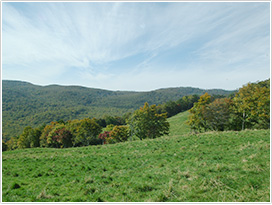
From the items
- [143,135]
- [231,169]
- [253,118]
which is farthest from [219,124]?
[231,169]

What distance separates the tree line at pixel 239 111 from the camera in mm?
30820

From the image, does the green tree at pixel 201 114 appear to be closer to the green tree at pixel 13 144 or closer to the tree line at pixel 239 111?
the tree line at pixel 239 111

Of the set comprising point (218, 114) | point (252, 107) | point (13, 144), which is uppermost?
point (252, 107)

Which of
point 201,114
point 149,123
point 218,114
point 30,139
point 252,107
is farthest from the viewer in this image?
point 30,139

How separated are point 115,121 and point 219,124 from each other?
278 feet

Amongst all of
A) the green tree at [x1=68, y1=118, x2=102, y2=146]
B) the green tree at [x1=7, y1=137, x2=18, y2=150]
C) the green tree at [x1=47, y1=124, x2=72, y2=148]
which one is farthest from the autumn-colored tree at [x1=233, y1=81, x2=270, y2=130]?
the green tree at [x1=7, y1=137, x2=18, y2=150]

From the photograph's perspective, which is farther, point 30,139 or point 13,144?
point 13,144

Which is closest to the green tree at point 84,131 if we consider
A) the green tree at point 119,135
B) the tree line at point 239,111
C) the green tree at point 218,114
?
the green tree at point 119,135

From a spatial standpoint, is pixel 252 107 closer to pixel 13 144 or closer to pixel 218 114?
pixel 218 114

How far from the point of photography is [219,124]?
121ft

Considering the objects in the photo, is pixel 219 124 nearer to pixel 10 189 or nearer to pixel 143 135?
pixel 143 135

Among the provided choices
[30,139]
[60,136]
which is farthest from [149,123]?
[30,139]

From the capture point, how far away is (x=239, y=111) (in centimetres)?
3434

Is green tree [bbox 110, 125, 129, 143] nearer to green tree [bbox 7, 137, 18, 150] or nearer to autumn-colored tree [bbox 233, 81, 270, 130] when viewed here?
autumn-colored tree [bbox 233, 81, 270, 130]
